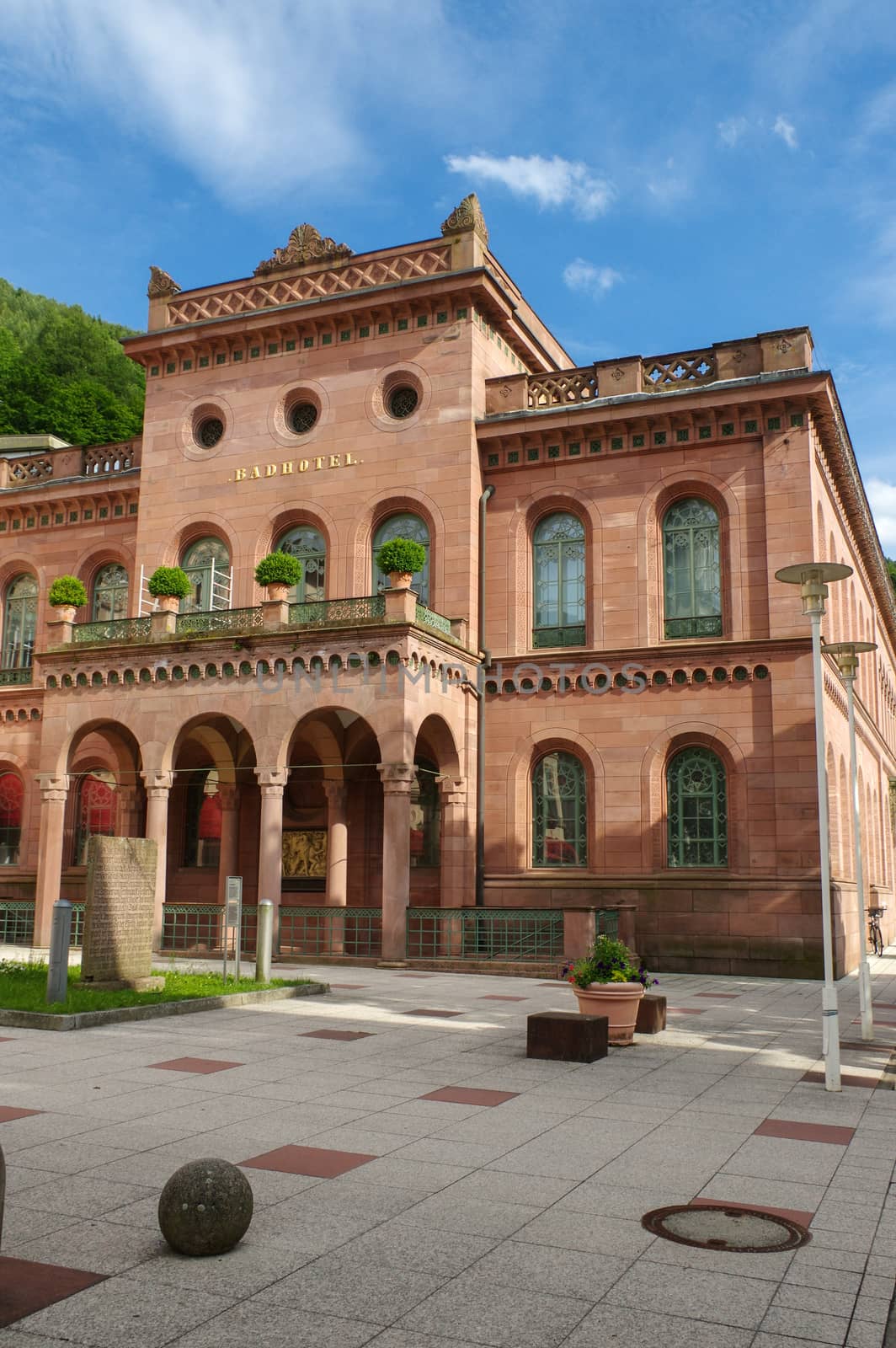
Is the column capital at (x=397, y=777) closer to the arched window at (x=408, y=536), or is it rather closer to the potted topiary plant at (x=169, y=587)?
the arched window at (x=408, y=536)

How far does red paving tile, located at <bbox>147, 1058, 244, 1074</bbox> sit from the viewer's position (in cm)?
1084

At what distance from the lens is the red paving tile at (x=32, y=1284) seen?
4.97 meters

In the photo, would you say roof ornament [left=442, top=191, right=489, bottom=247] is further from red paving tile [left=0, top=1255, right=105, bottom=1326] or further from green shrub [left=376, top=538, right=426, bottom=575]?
red paving tile [left=0, top=1255, right=105, bottom=1326]

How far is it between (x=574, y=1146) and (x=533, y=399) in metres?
22.2

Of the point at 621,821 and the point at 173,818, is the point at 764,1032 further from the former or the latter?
the point at 173,818

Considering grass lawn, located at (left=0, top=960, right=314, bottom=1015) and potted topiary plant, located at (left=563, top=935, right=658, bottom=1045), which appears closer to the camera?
potted topiary plant, located at (left=563, top=935, right=658, bottom=1045)

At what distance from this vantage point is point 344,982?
19.8 m

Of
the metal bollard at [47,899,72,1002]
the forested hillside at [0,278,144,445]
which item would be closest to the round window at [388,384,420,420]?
the metal bollard at [47,899,72,1002]

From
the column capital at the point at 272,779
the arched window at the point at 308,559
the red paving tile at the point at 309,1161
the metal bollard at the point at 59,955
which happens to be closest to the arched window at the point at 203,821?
the arched window at the point at 308,559

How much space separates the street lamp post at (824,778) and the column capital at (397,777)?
453 inches

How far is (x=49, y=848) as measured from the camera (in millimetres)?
25906

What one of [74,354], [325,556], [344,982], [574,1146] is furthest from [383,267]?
[74,354]

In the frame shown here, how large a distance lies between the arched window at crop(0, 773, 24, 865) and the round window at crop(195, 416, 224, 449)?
35.1 ft

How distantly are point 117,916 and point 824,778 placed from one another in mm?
9658
